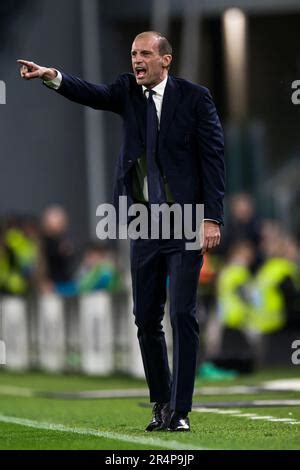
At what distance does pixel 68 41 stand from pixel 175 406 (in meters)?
18.5

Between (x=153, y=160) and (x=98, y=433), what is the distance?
157 cm

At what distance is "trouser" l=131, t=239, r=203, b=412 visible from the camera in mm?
9047

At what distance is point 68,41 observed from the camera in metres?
27.0

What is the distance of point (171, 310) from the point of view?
9109 millimetres

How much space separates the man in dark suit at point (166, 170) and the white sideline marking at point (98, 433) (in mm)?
361

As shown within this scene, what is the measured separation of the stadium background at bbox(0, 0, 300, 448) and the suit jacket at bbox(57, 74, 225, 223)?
1.37 metres

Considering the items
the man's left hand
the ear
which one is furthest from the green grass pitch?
the ear

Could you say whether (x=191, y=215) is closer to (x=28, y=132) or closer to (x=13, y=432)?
(x=13, y=432)

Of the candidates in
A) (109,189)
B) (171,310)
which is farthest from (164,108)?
(109,189)

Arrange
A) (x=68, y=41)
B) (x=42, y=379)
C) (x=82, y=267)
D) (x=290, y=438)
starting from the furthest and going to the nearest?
(x=68, y=41), (x=82, y=267), (x=42, y=379), (x=290, y=438)

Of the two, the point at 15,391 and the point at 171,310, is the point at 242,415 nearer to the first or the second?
the point at 171,310

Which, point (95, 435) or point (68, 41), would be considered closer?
point (95, 435)

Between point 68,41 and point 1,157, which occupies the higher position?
point 68,41
